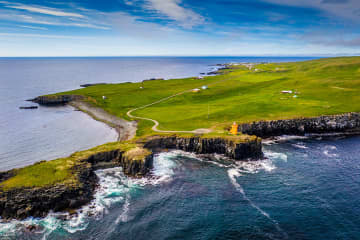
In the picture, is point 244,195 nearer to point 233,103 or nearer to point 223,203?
point 223,203

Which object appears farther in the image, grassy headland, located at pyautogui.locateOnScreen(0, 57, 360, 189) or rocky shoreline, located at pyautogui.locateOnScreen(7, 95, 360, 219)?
grassy headland, located at pyautogui.locateOnScreen(0, 57, 360, 189)

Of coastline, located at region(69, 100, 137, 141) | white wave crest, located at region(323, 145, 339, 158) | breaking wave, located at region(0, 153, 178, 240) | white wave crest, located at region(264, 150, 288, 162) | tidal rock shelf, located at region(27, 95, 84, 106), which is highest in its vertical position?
tidal rock shelf, located at region(27, 95, 84, 106)

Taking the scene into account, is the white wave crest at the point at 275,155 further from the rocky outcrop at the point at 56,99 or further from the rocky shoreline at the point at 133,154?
the rocky outcrop at the point at 56,99

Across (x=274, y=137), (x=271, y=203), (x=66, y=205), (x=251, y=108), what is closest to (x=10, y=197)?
(x=66, y=205)

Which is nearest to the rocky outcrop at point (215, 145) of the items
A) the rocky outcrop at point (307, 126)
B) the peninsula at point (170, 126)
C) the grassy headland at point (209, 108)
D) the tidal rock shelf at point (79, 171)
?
the tidal rock shelf at point (79, 171)

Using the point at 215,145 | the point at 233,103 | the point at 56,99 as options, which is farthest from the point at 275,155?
the point at 56,99

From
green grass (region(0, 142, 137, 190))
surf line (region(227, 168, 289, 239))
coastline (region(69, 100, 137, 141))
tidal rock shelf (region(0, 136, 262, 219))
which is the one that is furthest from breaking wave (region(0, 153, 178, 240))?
coastline (region(69, 100, 137, 141))

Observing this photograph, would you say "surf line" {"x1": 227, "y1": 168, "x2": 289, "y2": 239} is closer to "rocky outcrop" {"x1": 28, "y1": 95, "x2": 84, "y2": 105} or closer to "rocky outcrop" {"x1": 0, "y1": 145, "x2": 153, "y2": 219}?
"rocky outcrop" {"x1": 0, "y1": 145, "x2": 153, "y2": 219}
